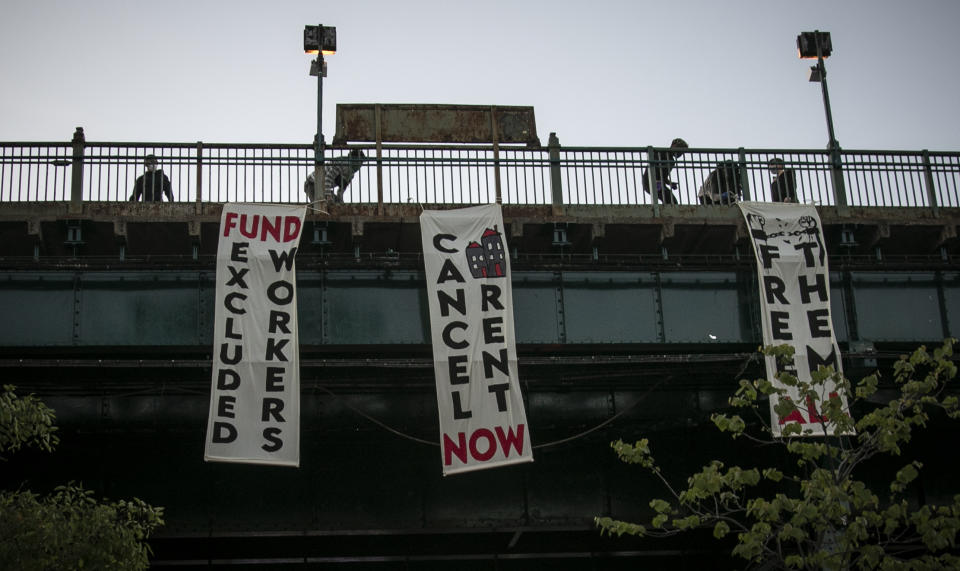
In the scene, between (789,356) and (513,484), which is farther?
(513,484)

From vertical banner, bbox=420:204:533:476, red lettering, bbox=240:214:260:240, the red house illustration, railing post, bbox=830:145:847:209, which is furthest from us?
railing post, bbox=830:145:847:209

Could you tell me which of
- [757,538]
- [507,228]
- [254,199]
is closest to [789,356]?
[757,538]

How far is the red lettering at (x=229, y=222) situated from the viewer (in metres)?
24.7

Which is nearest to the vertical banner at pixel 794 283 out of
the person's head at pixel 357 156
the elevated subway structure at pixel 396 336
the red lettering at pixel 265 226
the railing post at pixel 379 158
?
the elevated subway structure at pixel 396 336

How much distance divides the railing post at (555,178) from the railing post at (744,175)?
467 cm

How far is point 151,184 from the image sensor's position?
2773cm

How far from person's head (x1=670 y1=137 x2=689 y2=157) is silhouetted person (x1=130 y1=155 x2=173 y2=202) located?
12.7 m

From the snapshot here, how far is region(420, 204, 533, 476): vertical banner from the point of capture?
23500mm

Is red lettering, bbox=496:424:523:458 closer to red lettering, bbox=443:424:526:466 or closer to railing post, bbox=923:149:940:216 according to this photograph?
red lettering, bbox=443:424:526:466

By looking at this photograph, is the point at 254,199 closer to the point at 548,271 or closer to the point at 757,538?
Result: the point at 548,271

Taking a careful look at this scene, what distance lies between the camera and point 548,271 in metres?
26.2

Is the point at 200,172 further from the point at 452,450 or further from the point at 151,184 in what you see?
the point at 452,450

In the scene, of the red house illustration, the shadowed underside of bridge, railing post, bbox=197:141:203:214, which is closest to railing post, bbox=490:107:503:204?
the shadowed underside of bridge

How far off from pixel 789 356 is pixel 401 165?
1253 cm
